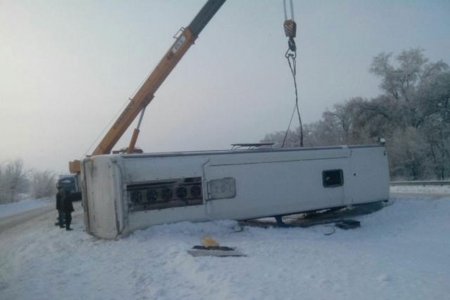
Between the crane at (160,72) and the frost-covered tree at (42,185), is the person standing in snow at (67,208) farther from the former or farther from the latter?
the frost-covered tree at (42,185)

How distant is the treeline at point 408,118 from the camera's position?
38.8 m

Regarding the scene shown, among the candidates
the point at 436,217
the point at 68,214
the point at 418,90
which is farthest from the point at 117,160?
the point at 418,90

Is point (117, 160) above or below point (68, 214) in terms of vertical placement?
above

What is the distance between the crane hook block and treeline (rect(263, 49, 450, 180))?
996 inches

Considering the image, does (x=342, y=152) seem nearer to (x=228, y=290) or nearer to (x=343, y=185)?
(x=343, y=185)

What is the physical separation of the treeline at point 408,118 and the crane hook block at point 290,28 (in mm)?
25311

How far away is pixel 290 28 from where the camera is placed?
14.9 meters

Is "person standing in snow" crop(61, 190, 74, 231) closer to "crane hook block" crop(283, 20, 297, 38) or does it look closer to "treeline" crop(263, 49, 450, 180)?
"crane hook block" crop(283, 20, 297, 38)

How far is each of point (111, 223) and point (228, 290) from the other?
6.19 m

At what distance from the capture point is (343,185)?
50.3ft

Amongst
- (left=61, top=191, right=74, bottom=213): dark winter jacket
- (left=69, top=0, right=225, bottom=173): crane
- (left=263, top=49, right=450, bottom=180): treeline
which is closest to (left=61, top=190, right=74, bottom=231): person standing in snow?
(left=61, top=191, right=74, bottom=213): dark winter jacket

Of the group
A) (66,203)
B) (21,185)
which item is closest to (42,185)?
(21,185)

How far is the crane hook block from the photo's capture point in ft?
48.8

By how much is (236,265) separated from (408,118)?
127 ft
